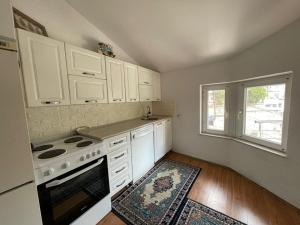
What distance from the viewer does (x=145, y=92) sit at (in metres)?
2.70

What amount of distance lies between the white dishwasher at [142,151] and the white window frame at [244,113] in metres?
1.57

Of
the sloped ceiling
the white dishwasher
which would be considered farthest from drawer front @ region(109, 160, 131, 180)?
the sloped ceiling

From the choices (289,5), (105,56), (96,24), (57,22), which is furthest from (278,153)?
(57,22)

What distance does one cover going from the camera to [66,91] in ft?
4.91

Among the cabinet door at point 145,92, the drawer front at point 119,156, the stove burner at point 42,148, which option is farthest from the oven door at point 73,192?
the cabinet door at point 145,92

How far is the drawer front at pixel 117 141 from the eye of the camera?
162cm

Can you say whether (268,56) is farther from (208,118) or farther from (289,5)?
(208,118)

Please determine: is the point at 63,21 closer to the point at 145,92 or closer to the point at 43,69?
the point at 43,69

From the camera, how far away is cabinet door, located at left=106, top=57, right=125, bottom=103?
6.43 feet

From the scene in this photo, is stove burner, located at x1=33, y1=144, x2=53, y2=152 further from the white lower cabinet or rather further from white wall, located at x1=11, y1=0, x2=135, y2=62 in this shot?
white wall, located at x1=11, y1=0, x2=135, y2=62

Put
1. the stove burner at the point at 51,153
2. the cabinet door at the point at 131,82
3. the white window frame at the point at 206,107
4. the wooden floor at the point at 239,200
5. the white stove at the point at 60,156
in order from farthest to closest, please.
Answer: the white window frame at the point at 206,107, the cabinet door at the point at 131,82, the wooden floor at the point at 239,200, the stove burner at the point at 51,153, the white stove at the point at 60,156

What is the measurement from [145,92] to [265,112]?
200 centimetres

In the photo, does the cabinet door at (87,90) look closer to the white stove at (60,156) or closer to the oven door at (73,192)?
the white stove at (60,156)

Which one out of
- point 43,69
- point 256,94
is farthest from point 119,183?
point 256,94
